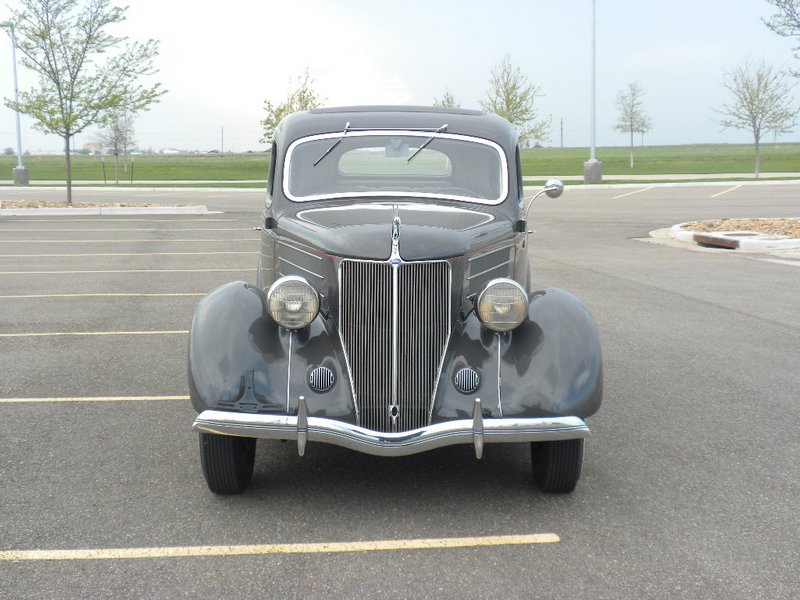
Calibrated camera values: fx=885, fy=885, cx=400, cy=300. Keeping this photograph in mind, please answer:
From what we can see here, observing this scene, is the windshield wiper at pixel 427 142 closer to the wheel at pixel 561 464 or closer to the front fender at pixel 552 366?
the front fender at pixel 552 366

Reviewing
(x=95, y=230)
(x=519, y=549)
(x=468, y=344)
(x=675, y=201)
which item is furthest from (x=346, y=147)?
(x=675, y=201)

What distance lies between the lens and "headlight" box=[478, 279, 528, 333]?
14.0ft

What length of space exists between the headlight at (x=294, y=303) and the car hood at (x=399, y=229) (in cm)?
24

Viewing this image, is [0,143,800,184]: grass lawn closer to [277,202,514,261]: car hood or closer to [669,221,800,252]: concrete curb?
[669,221,800,252]: concrete curb

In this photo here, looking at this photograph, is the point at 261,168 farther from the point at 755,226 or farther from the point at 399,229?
the point at 399,229

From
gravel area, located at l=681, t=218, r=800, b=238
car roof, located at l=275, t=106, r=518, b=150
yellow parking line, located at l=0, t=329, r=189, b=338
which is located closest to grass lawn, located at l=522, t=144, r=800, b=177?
gravel area, located at l=681, t=218, r=800, b=238

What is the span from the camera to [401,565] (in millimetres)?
3578

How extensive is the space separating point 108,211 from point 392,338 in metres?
20.3

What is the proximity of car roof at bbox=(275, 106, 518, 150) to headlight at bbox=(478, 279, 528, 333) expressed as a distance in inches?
66.5

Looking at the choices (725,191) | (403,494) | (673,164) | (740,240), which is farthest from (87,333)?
(673,164)

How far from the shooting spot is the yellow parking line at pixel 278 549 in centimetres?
365

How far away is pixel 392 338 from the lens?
4203mm

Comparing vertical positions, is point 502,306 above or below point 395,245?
→ below

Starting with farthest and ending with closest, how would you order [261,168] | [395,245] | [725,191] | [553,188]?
[261,168]
[725,191]
[553,188]
[395,245]
